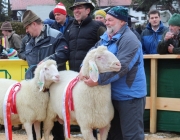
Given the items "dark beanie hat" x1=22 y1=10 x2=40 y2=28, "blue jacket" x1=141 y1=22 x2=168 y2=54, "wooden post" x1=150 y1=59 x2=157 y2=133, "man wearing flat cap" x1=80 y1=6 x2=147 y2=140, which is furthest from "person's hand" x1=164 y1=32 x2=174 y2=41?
"dark beanie hat" x1=22 y1=10 x2=40 y2=28

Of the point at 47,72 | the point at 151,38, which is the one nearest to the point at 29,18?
the point at 47,72

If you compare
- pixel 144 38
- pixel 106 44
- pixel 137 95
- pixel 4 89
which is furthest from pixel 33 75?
pixel 144 38

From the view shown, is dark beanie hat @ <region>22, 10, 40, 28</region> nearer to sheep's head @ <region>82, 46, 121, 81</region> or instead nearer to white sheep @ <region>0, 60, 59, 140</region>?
white sheep @ <region>0, 60, 59, 140</region>

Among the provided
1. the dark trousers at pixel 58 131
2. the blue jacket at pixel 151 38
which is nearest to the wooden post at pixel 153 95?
the blue jacket at pixel 151 38

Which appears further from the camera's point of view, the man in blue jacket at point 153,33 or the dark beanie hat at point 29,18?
the man in blue jacket at point 153,33

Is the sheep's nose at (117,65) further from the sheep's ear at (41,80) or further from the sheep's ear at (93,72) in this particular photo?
the sheep's ear at (41,80)

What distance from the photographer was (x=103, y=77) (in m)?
3.82

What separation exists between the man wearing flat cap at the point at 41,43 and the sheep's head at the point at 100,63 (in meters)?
0.99

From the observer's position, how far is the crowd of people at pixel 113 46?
3863 millimetres

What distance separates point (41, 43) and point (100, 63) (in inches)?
50.4

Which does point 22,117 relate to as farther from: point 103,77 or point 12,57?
point 12,57

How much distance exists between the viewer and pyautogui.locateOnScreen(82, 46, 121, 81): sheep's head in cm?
374

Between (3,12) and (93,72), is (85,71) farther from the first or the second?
(3,12)

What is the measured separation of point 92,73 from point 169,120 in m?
2.92
